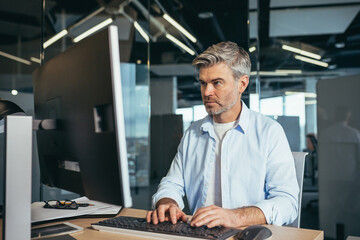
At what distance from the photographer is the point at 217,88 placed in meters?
1.83

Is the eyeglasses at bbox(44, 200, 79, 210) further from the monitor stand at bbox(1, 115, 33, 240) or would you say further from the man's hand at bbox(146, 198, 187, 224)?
the monitor stand at bbox(1, 115, 33, 240)

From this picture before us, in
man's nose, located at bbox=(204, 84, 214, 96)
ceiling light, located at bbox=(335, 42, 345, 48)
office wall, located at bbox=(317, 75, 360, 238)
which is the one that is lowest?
office wall, located at bbox=(317, 75, 360, 238)

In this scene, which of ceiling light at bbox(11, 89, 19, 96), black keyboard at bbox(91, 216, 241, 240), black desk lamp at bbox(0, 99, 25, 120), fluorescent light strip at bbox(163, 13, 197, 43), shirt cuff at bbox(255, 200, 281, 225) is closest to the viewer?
black keyboard at bbox(91, 216, 241, 240)

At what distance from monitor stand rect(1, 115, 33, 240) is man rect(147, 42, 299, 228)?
741 mm

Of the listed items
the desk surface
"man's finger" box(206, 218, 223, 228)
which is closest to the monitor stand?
the desk surface

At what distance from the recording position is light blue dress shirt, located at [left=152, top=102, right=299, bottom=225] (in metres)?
1.60

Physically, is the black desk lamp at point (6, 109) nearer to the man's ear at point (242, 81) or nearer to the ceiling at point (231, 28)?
the man's ear at point (242, 81)

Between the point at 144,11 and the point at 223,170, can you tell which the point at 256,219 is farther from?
the point at 144,11

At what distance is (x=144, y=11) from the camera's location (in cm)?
455

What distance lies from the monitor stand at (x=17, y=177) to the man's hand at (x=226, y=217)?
19.8 inches

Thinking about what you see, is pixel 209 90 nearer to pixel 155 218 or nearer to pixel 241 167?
pixel 241 167

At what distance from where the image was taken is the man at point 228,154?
1641 millimetres

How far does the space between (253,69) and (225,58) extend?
1.91 m

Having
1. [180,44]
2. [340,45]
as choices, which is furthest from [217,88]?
[340,45]
